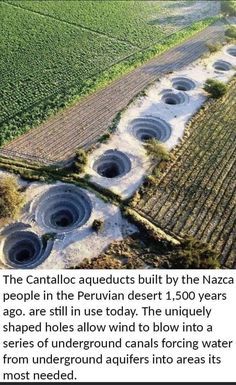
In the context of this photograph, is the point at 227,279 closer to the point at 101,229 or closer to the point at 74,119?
the point at 101,229

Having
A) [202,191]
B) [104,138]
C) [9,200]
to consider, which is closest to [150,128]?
[104,138]

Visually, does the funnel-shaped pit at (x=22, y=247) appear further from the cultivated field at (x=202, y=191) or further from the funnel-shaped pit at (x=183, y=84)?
the funnel-shaped pit at (x=183, y=84)

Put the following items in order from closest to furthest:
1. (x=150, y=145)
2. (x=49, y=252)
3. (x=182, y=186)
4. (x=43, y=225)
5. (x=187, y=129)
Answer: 1. (x=49, y=252)
2. (x=43, y=225)
3. (x=182, y=186)
4. (x=150, y=145)
5. (x=187, y=129)

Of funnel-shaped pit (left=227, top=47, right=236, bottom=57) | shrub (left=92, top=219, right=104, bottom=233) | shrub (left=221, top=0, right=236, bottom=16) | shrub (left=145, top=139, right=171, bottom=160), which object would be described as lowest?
shrub (left=92, top=219, right=104, bottom=233)

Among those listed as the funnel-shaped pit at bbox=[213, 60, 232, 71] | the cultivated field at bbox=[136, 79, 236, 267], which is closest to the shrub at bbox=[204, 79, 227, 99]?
the cultivated field at bbox=[136, 79, 236, 267]

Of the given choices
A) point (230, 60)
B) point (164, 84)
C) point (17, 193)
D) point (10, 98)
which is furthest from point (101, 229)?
point (230, 60)

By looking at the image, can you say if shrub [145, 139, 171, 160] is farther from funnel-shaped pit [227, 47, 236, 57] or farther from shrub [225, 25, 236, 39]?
shrub [225, 25, 236, 39]

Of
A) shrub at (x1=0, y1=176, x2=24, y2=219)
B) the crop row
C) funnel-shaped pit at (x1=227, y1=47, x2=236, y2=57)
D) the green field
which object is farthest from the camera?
the crop row
